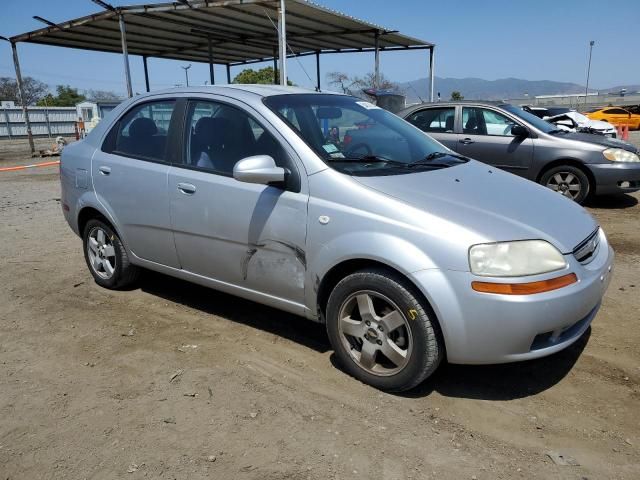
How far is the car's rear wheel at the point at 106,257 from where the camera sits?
4.46 m

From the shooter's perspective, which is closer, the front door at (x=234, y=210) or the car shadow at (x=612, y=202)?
the front door at (x=234, y=210)

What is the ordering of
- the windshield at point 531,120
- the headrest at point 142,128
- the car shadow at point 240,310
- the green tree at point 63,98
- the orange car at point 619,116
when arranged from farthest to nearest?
the green tree at point 63,98, the orange car at point 619,116, the windshield at point 531,120, the headrest at point 142,128, the car shadow at point 240,310

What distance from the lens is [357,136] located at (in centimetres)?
360

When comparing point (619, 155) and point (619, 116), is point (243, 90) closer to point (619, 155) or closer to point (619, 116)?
point (619, 155)

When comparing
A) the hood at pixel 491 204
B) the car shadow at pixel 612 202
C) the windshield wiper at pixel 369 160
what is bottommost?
the car shadow at pixel 612 202

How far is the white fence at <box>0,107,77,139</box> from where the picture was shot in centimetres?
3551

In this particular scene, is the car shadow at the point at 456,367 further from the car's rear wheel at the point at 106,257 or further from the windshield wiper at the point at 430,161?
the windshield wiper at the point at 430,161

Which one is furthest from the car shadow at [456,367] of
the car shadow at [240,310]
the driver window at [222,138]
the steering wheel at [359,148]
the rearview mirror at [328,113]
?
the rearview mirror at [328,113]

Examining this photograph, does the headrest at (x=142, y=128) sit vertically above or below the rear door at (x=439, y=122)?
above

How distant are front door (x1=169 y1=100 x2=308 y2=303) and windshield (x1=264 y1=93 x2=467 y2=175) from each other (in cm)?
23

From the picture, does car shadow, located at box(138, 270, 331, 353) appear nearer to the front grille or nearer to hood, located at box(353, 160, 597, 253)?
hood, located at box(353, 160, 597, 253)

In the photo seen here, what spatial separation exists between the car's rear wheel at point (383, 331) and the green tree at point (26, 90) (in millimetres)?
73592

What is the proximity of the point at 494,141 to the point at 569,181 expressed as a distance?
1.24m

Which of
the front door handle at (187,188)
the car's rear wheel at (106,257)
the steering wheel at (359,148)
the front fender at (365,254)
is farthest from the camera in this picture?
the car's rear wheel at (106,257)
